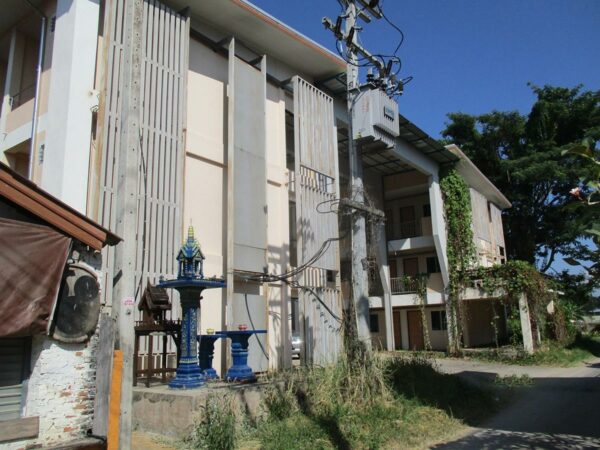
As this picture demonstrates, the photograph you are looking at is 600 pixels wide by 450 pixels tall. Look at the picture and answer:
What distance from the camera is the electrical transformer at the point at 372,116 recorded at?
10156 millimetres

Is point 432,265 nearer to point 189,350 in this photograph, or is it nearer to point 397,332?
point 397,332

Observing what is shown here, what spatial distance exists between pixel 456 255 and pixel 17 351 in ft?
72.0

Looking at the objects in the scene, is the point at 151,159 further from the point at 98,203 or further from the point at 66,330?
the point at 66,330

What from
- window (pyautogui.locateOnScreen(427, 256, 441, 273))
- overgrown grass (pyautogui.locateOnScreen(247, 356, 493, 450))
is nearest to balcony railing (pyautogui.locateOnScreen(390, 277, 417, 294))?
window (pyautogui.locateOnScreen(427, 256, 441, 273))

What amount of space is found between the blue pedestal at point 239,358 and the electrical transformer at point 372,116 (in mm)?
4638

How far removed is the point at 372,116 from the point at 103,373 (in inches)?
268

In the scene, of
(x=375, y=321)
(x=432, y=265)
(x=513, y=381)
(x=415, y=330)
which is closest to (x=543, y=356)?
(x=513, y=381)

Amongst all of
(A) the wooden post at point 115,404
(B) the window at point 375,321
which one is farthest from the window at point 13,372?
(B) the window at point 375,321

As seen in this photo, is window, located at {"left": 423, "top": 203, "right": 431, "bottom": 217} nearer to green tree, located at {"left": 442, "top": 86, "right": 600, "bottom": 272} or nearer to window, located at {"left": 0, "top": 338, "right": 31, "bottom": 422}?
green tree, located at {"left": 442, "top": 86, "right": 600, "bottom": 272}

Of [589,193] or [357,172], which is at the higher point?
[357,172]

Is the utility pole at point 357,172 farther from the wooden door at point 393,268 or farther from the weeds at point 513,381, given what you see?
the wooden door at point 393,268

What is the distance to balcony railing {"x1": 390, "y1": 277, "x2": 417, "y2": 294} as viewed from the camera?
86.2 ft

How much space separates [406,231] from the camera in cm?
2964

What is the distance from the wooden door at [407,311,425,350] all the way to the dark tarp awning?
24323 millimetres
